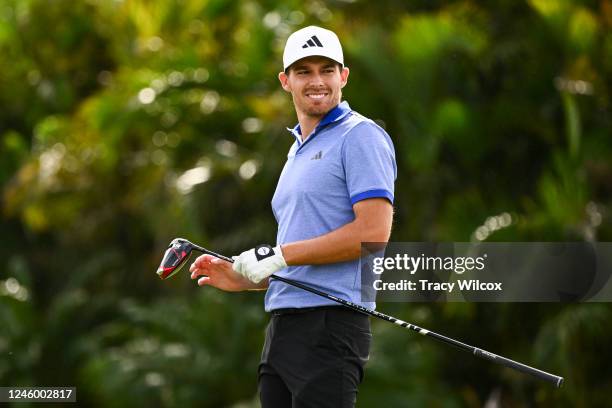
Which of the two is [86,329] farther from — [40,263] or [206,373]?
[206,373]

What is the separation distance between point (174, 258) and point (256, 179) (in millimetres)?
7161

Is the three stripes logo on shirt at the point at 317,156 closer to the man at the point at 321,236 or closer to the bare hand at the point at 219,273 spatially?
the man at the point at 321,236

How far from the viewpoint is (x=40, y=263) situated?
14.2 metres

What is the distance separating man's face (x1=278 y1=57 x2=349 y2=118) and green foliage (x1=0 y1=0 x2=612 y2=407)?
5477 millimetres

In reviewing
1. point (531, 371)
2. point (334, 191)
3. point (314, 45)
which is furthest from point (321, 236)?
point (531, 371)

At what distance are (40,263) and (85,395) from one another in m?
2.45

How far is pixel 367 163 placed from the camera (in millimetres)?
3742

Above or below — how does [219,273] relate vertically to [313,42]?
below

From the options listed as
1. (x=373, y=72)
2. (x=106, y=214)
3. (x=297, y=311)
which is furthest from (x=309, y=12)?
(x=297, y=311)

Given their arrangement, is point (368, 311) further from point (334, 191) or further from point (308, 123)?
point (308, 123)

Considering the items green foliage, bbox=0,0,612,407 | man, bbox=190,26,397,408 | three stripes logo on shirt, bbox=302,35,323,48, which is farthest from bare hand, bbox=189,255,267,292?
green foliage, bbox=0,0,612,407

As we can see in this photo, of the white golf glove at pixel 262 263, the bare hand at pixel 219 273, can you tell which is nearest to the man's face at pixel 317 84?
the white golf glove at pixel 262 263

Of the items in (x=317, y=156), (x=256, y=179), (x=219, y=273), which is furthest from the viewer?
(x=256, y=179)

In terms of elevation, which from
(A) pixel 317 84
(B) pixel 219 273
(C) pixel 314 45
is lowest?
(B) pixel 219 273
